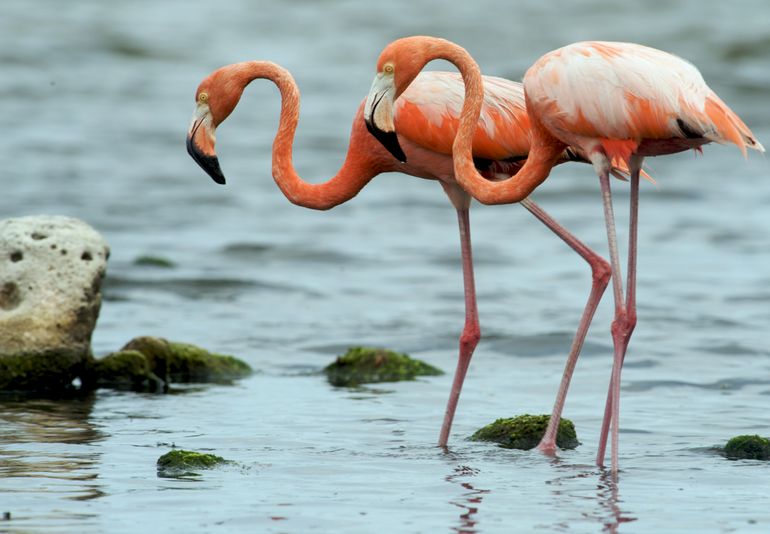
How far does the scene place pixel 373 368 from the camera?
1020cm

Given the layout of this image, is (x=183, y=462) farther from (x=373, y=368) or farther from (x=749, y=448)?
(x=373, y=368)

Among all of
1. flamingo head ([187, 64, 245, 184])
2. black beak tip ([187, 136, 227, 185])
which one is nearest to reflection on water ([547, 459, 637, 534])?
black beak tip ([187, 136, 227, 185])

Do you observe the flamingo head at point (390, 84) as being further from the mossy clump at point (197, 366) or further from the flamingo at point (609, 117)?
the mossy clump at point (197, 366)

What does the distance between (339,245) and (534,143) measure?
8572mm

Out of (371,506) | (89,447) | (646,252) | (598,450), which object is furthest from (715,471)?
(646,252)

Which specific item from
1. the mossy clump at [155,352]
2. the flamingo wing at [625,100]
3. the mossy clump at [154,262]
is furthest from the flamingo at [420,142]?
the mossy clump at [154,262]

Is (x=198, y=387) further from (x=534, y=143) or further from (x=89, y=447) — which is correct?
(x=534, y=143)

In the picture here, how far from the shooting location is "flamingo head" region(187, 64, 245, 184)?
8.20m

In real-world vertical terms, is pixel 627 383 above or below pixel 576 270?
below

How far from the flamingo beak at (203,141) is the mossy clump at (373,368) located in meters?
2.41

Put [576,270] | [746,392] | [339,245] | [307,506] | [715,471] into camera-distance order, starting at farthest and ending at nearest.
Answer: [339,245], [576,270], [746,392], [715,471], [307,506]

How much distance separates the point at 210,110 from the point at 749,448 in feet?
11.7

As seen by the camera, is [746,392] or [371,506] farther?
[746,392]

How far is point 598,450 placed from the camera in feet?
24.2
